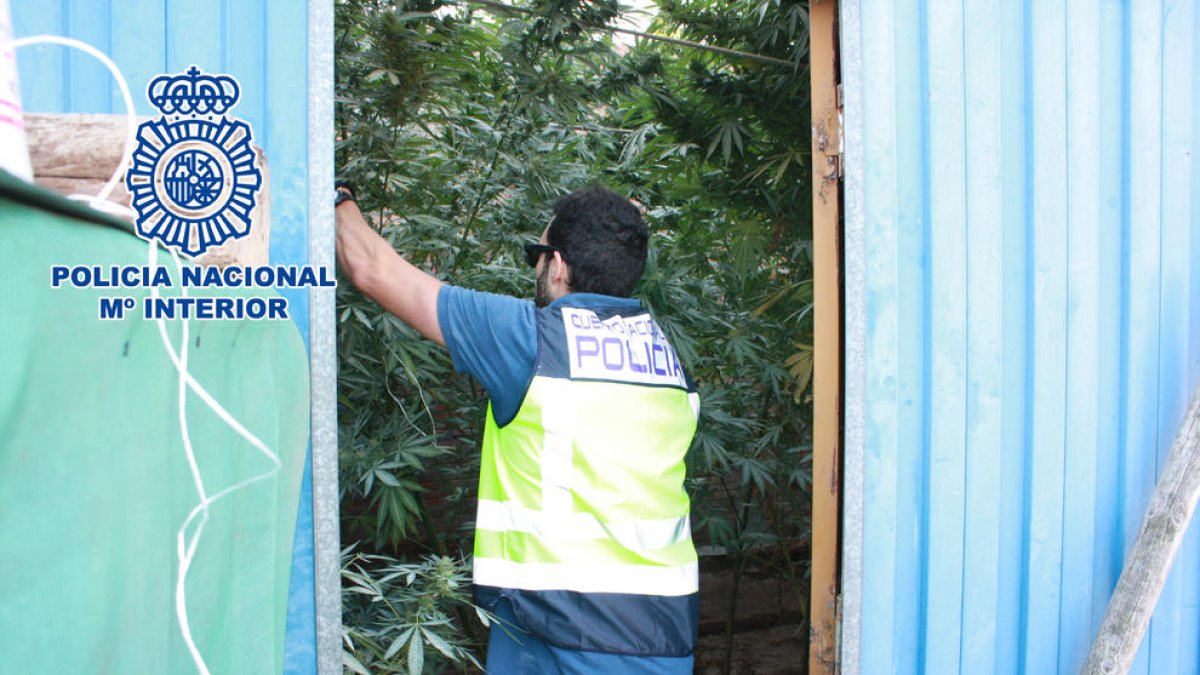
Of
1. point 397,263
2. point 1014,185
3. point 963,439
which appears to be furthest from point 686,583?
point 1014,185

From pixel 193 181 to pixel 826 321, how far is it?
4.01 feet

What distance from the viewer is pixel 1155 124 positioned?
75.4 inches

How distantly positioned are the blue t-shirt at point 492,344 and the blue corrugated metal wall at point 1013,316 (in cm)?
63

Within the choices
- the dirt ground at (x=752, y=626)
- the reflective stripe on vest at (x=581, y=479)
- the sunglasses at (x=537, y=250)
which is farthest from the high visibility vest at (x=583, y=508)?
the dirt ground at (x=752, y=626)

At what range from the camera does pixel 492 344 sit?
63.3 inches

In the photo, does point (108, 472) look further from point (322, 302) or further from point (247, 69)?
point (247, 69)

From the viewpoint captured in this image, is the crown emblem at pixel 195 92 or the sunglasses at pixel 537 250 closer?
the crown emblem at pixel 195 92

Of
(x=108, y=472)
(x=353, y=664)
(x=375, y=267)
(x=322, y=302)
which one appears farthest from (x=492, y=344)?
(x=108, y=472)

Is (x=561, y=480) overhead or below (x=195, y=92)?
below

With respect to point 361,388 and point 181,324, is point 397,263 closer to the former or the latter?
point 361,388

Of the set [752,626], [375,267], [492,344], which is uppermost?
[375,267]

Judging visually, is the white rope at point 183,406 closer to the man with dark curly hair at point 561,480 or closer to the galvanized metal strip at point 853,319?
the man with dark curly hair at point 561,480

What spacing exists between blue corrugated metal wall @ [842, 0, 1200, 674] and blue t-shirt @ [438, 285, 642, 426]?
0.63m

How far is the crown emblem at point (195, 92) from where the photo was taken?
1221 mm
